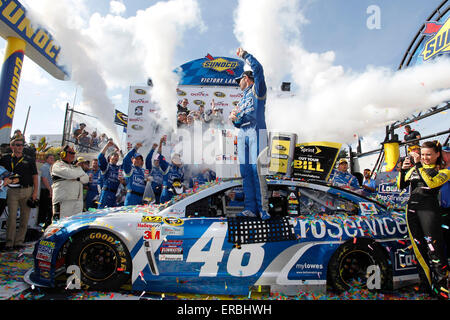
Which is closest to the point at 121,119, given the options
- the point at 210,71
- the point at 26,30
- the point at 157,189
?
the point at 210,71

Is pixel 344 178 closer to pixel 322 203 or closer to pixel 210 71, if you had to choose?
pixel 322 203

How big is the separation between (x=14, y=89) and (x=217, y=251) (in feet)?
24.3

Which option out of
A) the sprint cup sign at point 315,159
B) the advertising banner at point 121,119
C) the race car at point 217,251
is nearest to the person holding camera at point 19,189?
the race car at point 217,251

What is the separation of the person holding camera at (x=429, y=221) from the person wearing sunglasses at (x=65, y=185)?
169 inches

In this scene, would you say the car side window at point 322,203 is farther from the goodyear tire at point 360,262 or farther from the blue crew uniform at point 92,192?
the blue crew uniform at point 92,192

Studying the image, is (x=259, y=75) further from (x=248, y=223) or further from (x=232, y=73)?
(x=232, y=73)

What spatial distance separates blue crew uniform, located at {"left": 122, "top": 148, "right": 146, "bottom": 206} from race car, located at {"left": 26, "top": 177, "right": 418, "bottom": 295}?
2.48 m

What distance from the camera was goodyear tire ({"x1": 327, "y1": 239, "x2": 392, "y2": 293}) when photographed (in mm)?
2408

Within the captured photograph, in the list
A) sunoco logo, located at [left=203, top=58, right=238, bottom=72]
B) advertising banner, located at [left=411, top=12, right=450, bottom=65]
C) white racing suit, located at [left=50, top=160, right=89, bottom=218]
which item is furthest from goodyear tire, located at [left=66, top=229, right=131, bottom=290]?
sunoco logo, located at [left=203, top=58, right=238, bottom=72]

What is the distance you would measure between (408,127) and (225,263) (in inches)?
322

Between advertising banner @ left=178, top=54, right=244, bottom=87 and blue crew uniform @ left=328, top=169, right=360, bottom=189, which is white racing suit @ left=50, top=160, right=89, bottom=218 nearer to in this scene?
blue crew uniform @ left=328, top=169, right=360, bottom=189

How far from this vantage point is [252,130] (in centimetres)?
299
